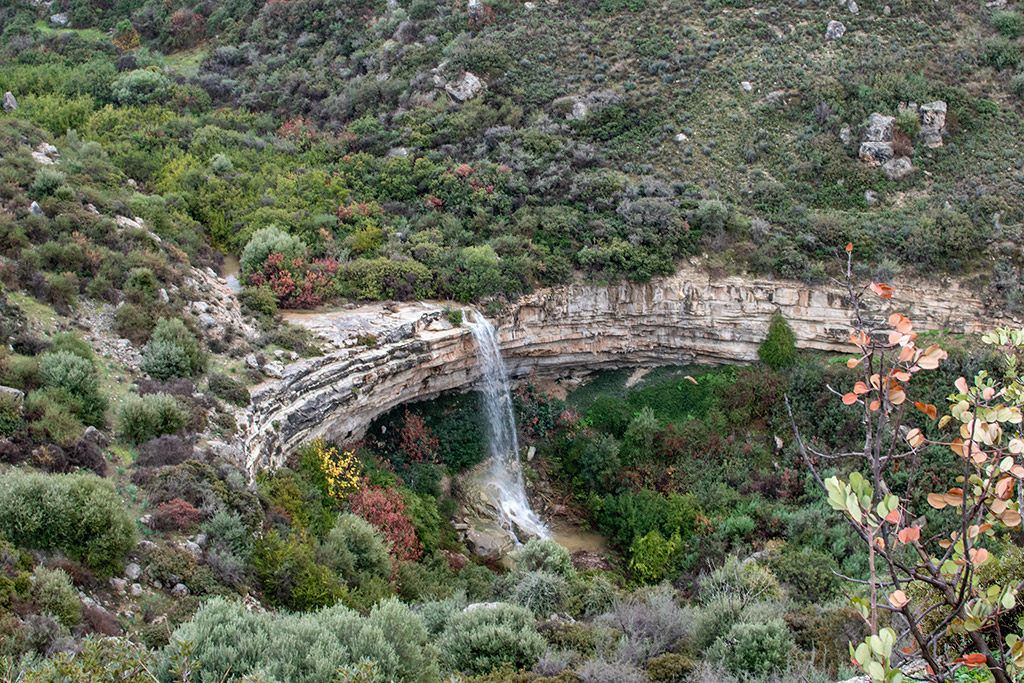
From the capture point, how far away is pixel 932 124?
24594 mm

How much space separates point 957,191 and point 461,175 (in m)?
16.1

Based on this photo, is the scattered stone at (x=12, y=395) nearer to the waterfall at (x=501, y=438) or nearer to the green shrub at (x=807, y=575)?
the waterfall at (x=501, y=438)

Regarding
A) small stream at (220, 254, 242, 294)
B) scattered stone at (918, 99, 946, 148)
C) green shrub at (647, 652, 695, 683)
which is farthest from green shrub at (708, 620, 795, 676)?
scattered stone at (918, 99, 946, 148)

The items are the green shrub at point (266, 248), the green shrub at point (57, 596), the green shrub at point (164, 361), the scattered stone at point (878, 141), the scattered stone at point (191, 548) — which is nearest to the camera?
the green shrub at point (57, 596)

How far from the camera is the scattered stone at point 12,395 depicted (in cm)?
1171

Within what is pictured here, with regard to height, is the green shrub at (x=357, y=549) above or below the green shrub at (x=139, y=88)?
below

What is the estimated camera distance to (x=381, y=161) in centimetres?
2458

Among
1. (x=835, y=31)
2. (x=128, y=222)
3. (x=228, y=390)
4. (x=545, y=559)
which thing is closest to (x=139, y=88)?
(x=128, y=222)

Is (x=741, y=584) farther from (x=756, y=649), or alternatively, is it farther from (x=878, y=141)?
(x=878, y=141)

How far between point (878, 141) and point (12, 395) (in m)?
25.4

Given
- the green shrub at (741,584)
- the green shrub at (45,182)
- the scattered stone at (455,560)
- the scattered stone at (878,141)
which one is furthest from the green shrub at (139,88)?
the scattered stone at (878,141)

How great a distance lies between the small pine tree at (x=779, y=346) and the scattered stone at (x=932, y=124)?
29.3ft

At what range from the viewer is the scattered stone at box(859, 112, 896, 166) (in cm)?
2425

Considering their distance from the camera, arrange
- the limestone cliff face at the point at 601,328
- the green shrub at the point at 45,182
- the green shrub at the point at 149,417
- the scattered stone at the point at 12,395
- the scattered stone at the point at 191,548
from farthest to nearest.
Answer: the limestone cliff face at the point at 601,328, the green shrub at the point at 45,182, the green shrub at the point at 149,417, the scattered stone at the point at 12,395, the scattered stone at the point at 191,548
